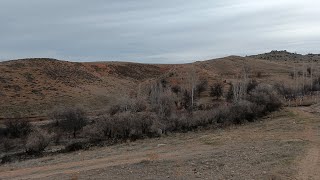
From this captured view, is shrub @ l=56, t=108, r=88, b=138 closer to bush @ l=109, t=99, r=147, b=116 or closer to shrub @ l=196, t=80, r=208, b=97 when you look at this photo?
bush @ l=109, t=99, r=147, b=116

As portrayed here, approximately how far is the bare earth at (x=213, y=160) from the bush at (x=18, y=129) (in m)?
15.4

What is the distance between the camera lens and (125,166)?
62.4 ft

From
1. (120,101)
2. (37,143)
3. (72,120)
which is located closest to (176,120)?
(72,120)

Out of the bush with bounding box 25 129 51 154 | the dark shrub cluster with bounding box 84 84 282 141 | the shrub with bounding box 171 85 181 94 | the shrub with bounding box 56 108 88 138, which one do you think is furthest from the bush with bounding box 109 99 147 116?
the shrub with bounding box 171 85 181 94

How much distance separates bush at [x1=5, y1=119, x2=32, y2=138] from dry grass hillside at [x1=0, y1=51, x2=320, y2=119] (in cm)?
976

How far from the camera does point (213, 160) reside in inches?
718

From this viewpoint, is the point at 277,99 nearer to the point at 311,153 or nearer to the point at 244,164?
the point at 311,153

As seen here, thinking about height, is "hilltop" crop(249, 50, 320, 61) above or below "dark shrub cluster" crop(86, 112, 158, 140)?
above

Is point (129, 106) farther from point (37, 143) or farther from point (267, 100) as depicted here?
point (37, 143)

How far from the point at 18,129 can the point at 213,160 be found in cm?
2653

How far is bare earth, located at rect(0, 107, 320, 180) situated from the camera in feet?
51.6

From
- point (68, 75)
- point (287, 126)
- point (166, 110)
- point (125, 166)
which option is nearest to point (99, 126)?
point (166, 110)

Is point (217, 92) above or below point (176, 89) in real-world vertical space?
below

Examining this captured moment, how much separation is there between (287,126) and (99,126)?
47.3 feet
